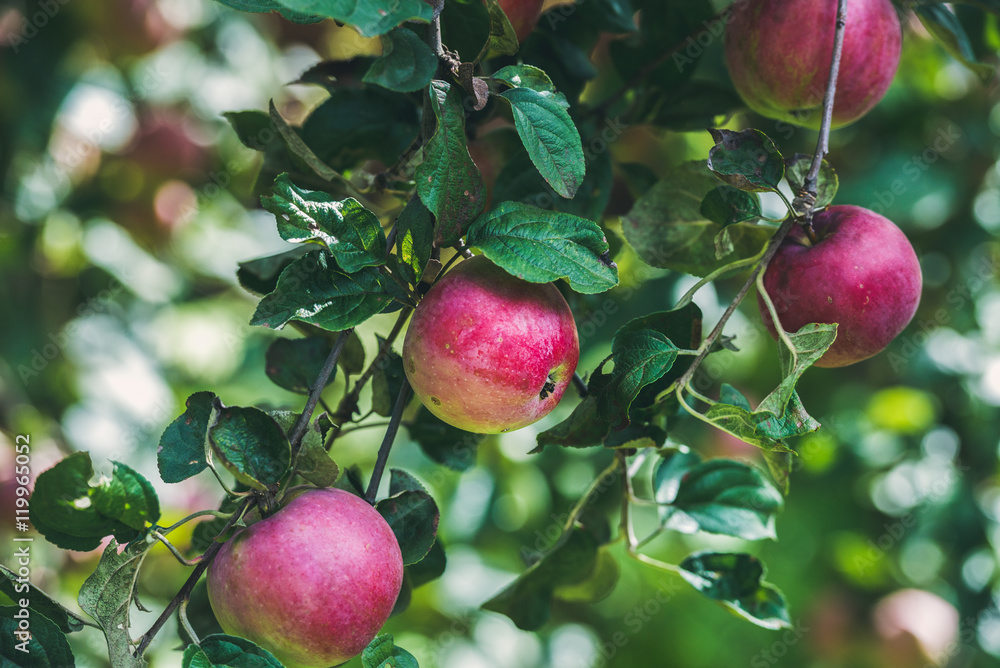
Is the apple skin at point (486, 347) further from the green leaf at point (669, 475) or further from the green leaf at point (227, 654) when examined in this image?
the green leaf at point (669, 475)

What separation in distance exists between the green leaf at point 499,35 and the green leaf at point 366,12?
12cm

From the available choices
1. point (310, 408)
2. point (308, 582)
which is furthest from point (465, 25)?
point (308, 582)

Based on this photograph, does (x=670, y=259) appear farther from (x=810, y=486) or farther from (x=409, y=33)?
(x=810, y=486)

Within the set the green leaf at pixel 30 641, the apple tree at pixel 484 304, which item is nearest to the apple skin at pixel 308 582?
the apple tree at pixel 484 304

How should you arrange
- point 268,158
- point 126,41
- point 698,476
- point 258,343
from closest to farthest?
point 268,158
point 698,476
point 126,41
point 258,343

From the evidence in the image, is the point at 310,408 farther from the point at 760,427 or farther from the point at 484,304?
the point at 760,427

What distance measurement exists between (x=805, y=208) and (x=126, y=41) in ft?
6.19

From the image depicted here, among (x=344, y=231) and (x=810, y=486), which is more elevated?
(x=344, y=231)

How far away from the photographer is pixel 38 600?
2.31 feet

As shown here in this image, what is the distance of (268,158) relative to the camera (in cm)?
91

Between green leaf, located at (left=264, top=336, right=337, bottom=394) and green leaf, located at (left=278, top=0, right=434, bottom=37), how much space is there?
453 millimetres

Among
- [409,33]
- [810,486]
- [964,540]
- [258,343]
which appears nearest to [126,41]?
[258,343]

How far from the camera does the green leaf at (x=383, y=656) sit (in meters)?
0.65

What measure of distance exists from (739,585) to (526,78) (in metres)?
0.66
